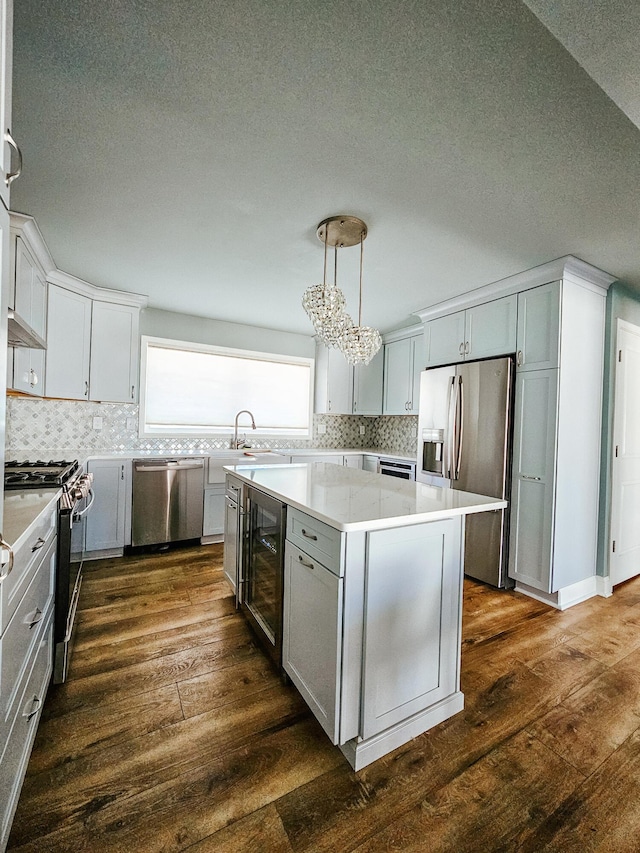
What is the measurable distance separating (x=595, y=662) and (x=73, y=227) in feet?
13.3

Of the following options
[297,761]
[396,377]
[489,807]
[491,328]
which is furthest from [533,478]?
[297,761]

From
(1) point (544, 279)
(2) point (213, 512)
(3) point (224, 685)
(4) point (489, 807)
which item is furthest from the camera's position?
(2) point (213, 512)

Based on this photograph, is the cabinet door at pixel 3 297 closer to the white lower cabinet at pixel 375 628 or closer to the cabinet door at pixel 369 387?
the white lower cabinet at pixel 375 628

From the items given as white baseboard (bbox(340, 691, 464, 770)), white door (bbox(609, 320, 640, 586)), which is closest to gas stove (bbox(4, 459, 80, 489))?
white baseboard (bbox(340, 691, 464, 770))

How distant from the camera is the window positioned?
3986mm

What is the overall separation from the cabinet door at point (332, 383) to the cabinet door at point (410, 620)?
11.0 feet

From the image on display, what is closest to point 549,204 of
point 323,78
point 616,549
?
point 323,78

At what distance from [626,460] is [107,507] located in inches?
176

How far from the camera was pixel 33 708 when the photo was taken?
50.4 inches

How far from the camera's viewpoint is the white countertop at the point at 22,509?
3.55 ft

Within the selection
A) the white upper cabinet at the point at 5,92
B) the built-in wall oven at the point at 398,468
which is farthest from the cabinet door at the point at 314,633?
the built-in wall oven at the point at 398,468

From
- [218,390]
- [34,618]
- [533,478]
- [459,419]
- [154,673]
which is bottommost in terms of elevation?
[154,673]

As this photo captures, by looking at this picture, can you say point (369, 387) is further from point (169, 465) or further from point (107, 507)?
point (107, 507)

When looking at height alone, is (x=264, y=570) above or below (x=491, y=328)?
below
